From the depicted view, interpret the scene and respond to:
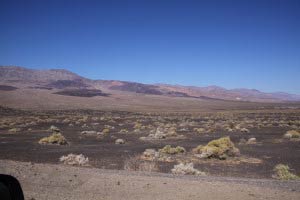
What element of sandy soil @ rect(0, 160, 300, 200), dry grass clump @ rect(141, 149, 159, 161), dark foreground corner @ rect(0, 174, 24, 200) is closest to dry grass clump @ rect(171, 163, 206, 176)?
sandy soil @ rect(0, 160, 300, 200)

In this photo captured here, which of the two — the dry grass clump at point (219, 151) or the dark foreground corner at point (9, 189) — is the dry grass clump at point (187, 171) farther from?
the dark foreground corner at point (9, 189)

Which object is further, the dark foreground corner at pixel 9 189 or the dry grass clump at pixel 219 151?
the dry grass clump at pixel 219 151

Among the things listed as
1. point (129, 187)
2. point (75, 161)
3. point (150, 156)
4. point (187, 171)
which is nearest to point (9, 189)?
point (129, 187)

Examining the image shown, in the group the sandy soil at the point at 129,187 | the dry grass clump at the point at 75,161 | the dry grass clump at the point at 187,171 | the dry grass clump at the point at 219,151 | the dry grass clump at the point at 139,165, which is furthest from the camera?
the dry grass clump at the point at 219,151

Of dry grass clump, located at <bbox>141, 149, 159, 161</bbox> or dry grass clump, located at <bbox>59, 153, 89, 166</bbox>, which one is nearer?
dry grass clump, located at <bbox>59, 153, 89, 166</bbox>

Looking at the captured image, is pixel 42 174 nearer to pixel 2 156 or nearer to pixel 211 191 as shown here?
pixel 211 191

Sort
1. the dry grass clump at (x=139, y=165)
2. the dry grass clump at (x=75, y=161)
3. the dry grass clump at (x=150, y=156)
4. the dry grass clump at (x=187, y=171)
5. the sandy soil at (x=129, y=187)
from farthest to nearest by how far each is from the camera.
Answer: the dry grass clump at (x=150, y=156), the dry grass clump at (x=75, y=161), the dry grass clump at (x=139, y=165), the dry grass clump at (x=187, y=171), the sandy soil at (x=129, y=187)

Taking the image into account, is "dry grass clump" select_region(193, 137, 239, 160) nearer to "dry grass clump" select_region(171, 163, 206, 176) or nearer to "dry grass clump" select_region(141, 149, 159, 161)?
"dry grass clump" select_region(141, 149, 159, 161)

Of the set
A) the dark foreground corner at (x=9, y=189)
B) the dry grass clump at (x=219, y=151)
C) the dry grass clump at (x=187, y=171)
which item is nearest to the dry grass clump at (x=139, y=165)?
the dry grass clump at (x=187, y=171)

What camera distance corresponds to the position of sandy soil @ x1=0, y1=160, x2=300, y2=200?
8336mm

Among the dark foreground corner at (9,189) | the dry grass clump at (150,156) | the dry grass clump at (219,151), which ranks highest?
the dark foreground corner at (9,189)

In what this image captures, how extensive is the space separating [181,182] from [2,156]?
1414 cm

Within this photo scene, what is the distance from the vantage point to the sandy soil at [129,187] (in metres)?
8.34

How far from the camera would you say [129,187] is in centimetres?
912
